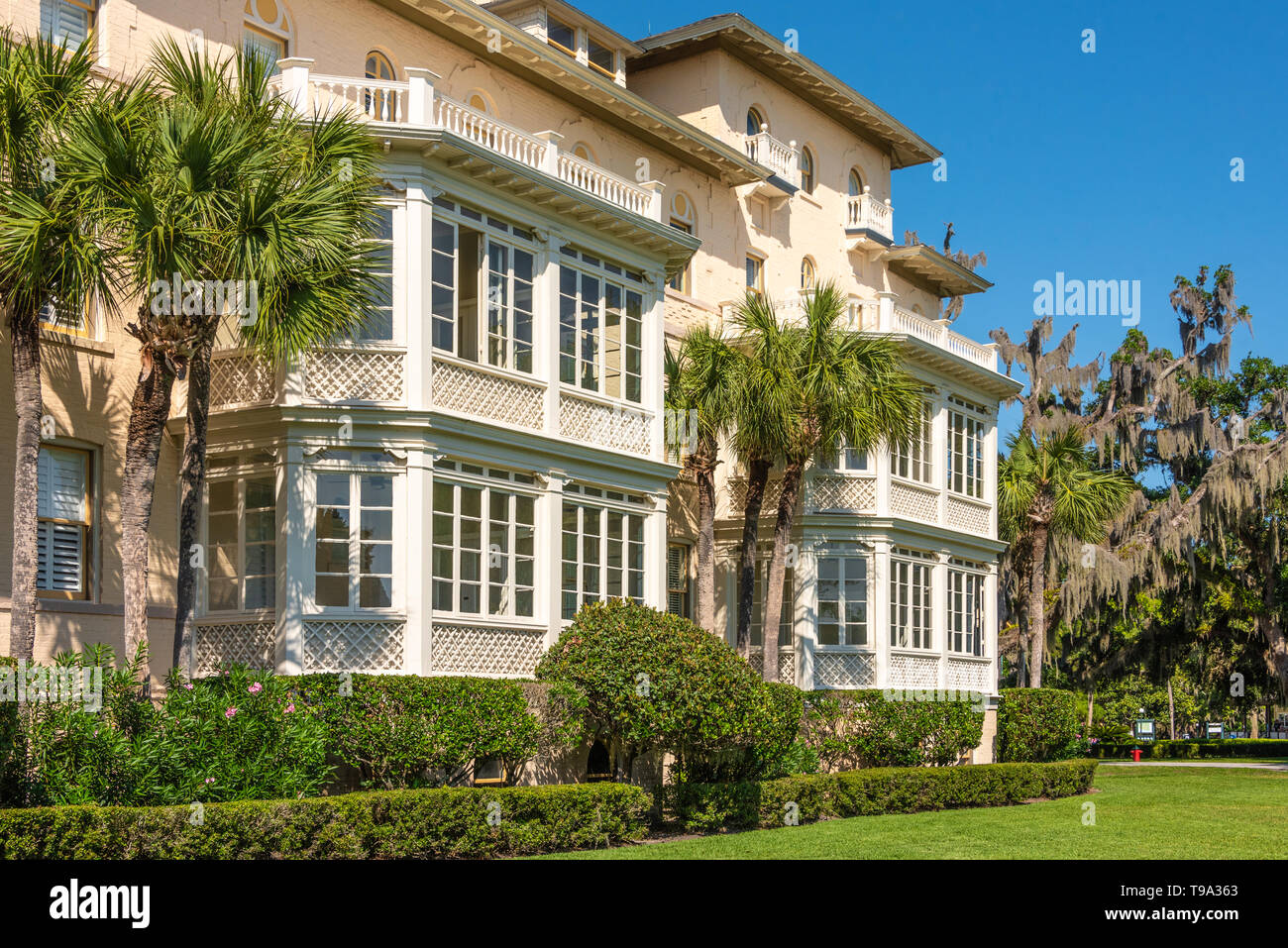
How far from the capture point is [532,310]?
2323 centimetres

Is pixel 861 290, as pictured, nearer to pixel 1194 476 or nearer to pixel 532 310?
pixel 532 310

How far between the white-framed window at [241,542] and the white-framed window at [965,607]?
1861 centimetres

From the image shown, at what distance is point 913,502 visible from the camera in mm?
33031

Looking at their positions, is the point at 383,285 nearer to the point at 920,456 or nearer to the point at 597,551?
the point at 597,551

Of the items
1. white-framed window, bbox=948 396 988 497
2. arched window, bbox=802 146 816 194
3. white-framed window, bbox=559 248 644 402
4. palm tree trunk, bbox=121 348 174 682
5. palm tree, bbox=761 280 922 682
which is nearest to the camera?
palm tree trunk, bbox=121 348 174 682

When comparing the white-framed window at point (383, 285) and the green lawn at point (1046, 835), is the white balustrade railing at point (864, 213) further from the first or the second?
the white-framed window at point (383, 285)

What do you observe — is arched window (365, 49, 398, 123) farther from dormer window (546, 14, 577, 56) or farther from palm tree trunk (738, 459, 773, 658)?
palm tree trunk (738, 459, 773, 658)

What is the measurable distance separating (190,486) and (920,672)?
18.9m

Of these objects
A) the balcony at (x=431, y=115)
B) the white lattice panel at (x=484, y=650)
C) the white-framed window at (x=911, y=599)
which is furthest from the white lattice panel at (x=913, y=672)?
the balcony at (x=431, y=115)

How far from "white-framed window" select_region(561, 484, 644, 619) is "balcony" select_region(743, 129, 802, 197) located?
39.9 ft

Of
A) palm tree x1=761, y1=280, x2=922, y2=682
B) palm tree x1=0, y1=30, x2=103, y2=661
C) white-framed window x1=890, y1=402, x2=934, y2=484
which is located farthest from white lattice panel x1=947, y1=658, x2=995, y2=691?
palm tree x1=0, y1=30, x2=103, y2=661

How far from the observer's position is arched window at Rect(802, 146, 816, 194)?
36.8m

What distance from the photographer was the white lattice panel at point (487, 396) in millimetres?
21188
